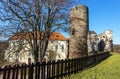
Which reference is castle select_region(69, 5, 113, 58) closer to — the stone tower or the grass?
the stone tower

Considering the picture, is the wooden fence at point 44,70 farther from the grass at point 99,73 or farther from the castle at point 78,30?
the castle at point 78,30

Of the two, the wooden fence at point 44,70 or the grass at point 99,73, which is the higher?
the wooden fence at point 44,70

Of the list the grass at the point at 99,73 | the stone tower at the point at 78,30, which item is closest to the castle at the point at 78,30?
the stone tower at the point at 78,30

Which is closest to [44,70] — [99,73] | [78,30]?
[99,73]

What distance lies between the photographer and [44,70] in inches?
413

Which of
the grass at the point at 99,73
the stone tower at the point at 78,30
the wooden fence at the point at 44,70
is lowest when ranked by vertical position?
the grass at the point at 99,73

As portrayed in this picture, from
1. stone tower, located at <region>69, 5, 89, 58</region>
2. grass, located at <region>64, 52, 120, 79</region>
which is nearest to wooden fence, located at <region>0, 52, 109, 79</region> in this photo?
grass, located at <region>64, 52, 120, 79</region>

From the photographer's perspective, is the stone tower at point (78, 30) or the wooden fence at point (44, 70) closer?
the wooden fence at point (44, 70)

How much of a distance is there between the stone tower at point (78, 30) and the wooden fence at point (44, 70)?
4.96 m

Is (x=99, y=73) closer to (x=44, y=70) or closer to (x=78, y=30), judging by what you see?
(x=44, y=70)

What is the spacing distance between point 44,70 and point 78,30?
11.3 meters

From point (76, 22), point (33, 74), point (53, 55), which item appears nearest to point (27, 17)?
point (76, 22)

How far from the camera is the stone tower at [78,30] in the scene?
20.9 m

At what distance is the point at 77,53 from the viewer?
20.8 m
